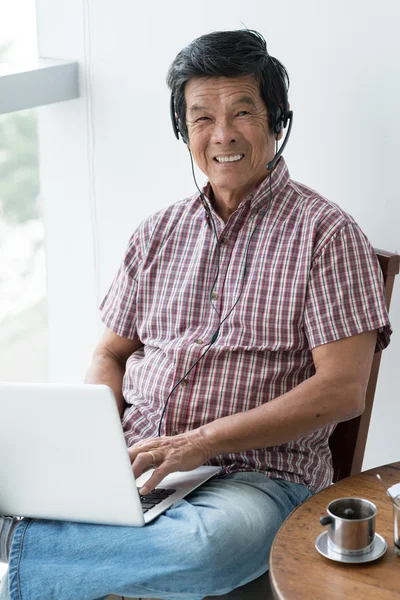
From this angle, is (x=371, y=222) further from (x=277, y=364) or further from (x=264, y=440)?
(x=264, y=440)

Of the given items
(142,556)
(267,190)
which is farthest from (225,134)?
(142,556)

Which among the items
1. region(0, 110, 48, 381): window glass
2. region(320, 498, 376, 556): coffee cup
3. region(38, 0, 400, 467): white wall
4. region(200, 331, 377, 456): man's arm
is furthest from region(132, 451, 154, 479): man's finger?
region(0, 110, 48, 381): window glass

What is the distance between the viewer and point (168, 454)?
161 centimetres

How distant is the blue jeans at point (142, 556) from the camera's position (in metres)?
1.44

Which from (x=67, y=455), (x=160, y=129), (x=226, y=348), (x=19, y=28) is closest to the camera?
(x=67, y=455)

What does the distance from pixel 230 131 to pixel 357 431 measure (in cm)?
68

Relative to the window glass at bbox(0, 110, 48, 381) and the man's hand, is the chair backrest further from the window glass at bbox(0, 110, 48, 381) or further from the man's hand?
the window glass at bbox(0, 110, 48, 381)

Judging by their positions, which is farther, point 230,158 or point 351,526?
point 230,158

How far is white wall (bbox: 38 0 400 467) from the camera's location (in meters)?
2.00

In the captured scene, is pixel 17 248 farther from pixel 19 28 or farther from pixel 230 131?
pixel 230 131

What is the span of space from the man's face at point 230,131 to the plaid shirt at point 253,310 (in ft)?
0.18

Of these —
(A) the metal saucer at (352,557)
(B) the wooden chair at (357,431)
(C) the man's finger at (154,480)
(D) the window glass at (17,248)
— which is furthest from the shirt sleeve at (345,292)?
(D) the window glass at (17,248)

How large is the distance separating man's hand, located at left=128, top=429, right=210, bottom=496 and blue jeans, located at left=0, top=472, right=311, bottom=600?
0.27ft

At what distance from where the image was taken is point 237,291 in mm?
1798
